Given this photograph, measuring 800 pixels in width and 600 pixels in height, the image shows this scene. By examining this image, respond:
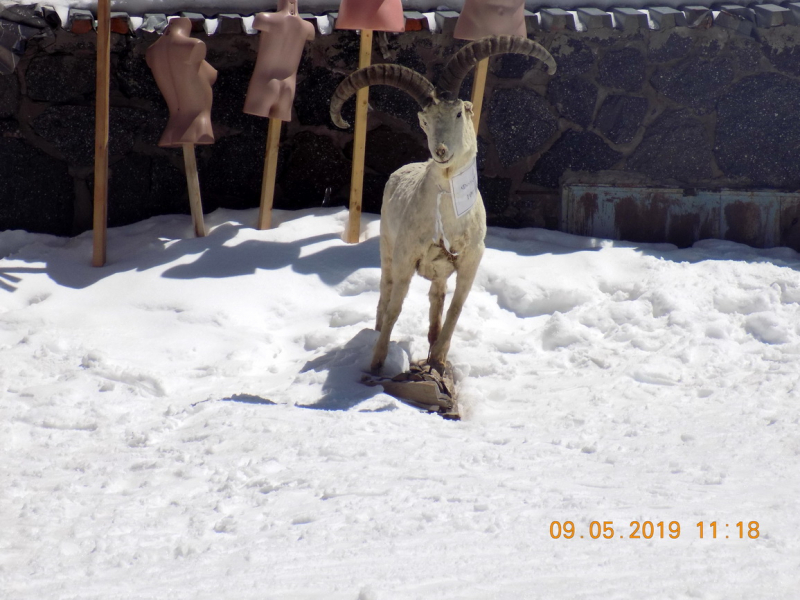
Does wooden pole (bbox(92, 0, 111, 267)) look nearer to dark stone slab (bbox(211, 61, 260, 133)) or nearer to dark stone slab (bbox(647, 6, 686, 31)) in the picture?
dark stone slab (bbox(211, 61, 260, 133))

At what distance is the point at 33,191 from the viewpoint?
5.59 meters

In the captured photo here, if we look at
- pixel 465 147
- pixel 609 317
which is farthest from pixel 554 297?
pixel 465 147

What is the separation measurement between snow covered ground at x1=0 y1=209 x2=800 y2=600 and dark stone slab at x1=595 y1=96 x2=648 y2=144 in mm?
820

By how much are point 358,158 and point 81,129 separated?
6.39 ft

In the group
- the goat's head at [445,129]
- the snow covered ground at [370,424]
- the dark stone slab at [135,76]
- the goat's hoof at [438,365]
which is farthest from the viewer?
the dark stone slab at [135,76]

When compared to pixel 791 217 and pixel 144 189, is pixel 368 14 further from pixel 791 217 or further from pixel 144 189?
pixel 791 217

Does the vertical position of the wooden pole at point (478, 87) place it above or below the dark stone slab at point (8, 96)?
Answer: above

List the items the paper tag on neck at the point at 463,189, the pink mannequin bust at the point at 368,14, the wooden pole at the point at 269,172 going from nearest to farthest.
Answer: the paper tag on neck at the point at 463,189, the pink mannequin bust at the point at 368,14, the wooden pole at the point at 269,172

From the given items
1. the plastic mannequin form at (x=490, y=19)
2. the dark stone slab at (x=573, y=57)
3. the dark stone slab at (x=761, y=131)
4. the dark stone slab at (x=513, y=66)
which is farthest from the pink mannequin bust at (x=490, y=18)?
the dark stone slab at (x=761, y=131)

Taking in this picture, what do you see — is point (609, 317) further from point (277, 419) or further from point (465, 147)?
point (277, 419)

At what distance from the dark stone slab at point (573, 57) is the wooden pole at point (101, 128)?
2.95 metres

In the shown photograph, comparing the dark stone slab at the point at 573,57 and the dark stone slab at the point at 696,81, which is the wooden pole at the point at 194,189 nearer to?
the dark stone slab at the point at 573,57

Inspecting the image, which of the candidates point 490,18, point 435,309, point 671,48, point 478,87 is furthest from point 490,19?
point 435,309

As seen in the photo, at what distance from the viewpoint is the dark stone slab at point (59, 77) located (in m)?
5.40
